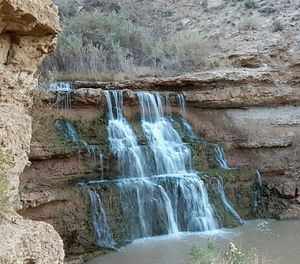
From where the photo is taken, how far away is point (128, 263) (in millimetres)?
8391

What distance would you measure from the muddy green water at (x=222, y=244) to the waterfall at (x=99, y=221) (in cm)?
→ 55

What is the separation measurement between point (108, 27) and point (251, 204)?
31.7 ft

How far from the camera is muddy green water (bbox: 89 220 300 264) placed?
849cm

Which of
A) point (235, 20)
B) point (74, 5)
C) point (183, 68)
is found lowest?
point (183, 68)

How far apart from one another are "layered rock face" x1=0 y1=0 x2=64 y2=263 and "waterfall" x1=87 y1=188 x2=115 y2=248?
496cm

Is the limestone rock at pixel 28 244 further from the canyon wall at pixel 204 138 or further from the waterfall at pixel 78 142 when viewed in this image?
the waterfall at pixel 78 142

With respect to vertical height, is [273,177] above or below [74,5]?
below

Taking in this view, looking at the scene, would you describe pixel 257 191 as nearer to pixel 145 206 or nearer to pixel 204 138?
pixel 204 138

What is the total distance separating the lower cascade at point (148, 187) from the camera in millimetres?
10016

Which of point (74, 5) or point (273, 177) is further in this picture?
point (74, 5)

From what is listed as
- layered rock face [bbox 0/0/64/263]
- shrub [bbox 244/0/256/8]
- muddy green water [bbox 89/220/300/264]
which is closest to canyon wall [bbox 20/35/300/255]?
muddy green water [bbox 89/220/300/264]

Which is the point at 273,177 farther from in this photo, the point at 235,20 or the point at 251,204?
the point at 235,20

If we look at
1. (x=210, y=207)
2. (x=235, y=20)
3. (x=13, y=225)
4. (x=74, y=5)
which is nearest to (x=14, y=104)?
(x=13, y=225)

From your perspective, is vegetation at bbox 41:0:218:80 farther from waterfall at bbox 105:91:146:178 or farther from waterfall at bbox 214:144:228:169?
waterfall at bbox 214:144:228:169
